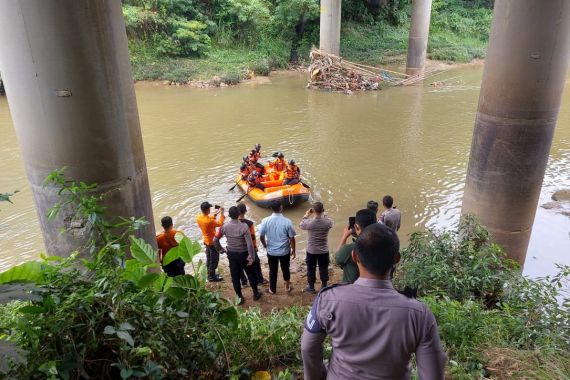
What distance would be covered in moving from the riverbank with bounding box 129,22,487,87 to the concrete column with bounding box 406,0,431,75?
12.4 ft

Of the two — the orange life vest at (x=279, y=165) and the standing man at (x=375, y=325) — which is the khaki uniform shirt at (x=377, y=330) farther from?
the orange life vest at (x=279, y=165)

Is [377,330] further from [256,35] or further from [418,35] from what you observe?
[256,35]

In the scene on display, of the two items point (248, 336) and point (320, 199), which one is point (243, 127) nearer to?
point (320, 199)

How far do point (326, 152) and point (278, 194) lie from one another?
4502 mm

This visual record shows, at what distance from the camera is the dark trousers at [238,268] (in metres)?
5.98

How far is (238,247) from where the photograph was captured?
233 inches

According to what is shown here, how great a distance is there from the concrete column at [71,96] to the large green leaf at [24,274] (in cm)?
196

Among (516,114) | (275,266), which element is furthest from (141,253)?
(516,114)

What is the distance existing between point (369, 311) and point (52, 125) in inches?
139

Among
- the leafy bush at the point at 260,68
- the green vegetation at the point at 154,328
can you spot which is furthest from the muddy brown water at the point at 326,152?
the green vegetation at the point at 154,328

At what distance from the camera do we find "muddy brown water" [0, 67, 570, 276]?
9.29 meters

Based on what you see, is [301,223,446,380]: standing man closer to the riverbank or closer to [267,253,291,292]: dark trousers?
[267,253,291,292]: dark trousers

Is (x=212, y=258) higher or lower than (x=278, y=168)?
lower

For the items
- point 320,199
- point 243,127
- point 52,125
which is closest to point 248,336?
point 52,125
